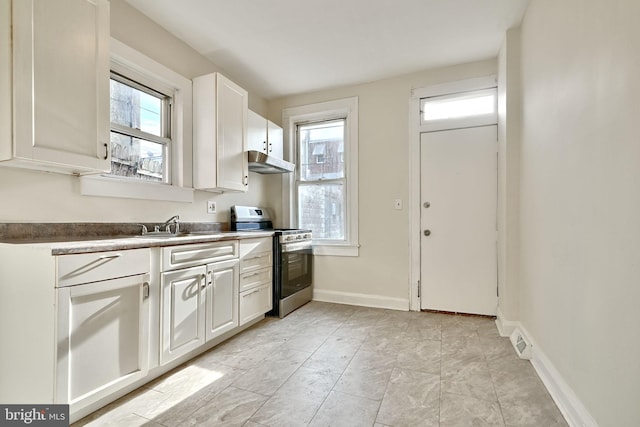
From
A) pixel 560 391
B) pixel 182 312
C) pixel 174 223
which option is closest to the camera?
pixel 560 391

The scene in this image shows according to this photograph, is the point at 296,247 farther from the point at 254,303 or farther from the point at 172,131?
the point at 172,131

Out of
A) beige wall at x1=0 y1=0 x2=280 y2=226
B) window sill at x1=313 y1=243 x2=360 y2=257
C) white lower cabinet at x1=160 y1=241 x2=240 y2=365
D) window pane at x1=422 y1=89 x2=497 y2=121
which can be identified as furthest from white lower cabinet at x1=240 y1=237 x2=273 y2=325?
window pane at x1=422 y1=89 x2=497 y2=121

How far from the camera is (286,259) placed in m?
3.15

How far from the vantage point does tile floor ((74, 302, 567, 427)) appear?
152 cm

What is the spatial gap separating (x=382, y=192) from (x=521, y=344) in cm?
188

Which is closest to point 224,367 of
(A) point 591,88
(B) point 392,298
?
(B) point 392,298

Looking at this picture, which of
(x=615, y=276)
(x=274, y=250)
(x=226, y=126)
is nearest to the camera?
(x=615, y=276)

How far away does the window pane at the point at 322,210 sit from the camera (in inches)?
145

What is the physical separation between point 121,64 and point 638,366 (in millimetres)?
3164

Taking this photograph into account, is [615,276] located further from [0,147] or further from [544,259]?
[0,147]

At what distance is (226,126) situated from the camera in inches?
108

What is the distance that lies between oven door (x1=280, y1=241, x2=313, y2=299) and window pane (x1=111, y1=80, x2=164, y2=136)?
160cm

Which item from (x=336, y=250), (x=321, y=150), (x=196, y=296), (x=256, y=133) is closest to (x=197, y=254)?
(x=196, y=296)

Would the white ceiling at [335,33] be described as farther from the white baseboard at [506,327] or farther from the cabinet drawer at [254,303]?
the white baseboard at [506,327]
